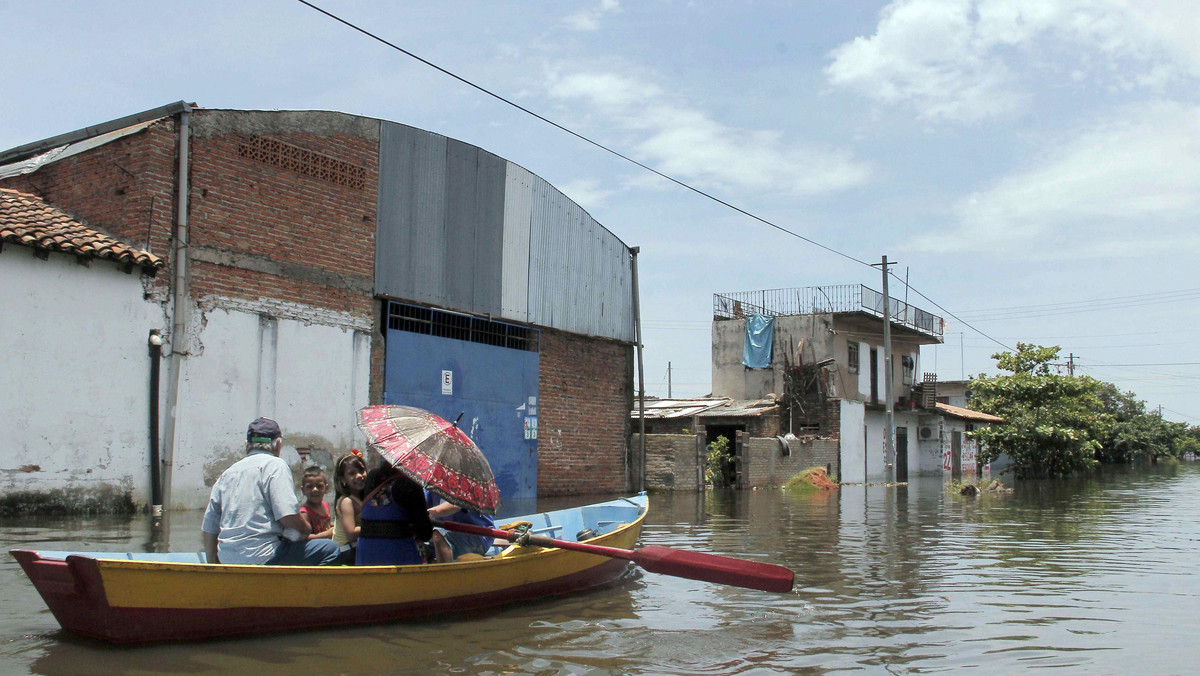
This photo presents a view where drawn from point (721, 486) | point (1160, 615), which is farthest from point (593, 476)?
point (1160, 615)

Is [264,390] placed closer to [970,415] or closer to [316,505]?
[316,505]

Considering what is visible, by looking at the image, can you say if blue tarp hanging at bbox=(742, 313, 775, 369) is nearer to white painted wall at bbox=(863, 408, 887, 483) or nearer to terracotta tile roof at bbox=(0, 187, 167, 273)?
white painted wall at bbox=(863, 408, 887, 483)

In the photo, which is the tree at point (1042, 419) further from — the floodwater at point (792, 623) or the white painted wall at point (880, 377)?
the floodwater at point (792, 623)

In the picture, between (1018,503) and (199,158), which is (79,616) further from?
(1018,503)

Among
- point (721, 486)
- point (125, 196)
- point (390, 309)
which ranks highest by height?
point (125, 196)

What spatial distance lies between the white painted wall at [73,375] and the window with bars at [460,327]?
15.3 ft

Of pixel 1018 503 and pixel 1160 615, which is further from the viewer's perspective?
pixel 1018 503

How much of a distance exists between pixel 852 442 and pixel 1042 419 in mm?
9261

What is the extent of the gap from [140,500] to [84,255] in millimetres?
3615

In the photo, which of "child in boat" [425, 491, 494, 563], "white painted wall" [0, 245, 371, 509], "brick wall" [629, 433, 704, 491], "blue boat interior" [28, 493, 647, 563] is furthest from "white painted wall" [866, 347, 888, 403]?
"child in boat" [425, 491, 494, 563]

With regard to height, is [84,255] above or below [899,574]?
above

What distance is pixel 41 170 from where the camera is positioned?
51.3 feet

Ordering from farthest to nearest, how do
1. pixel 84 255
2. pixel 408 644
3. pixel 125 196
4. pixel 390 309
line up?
pixel 390 309 < pixel 125 196 < pixel 84 255 < pixel 408 644

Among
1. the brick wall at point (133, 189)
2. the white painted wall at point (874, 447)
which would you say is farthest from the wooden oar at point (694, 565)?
the white painted wall at point (874, 447)
